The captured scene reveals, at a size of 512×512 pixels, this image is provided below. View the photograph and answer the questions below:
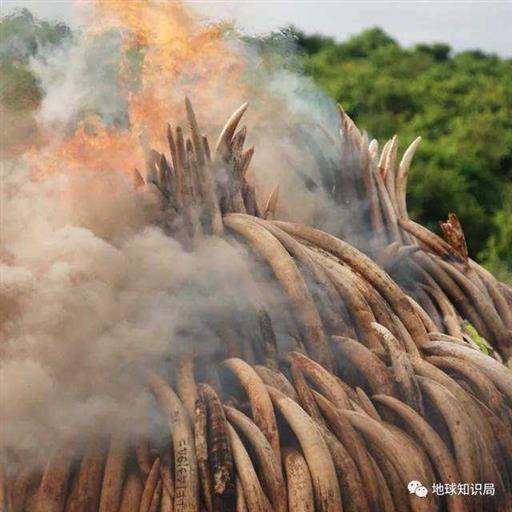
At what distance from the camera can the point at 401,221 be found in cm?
591

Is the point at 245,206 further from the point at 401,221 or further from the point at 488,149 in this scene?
the point at 488,149

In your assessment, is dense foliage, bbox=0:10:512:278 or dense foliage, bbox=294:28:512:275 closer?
dense foliage, bbox=0:10:512:278

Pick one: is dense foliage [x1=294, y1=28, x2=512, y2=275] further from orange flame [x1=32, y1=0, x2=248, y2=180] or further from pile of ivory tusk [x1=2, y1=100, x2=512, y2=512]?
pile of ivory tusk [x1=2, y1=100, x2=512, y2=512]

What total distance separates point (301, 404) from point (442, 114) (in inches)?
534

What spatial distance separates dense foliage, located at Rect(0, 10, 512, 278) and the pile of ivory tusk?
5996 millimetres

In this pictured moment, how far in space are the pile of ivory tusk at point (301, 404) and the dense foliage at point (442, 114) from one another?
19.7ft

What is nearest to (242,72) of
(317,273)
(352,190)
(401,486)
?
(352,190)

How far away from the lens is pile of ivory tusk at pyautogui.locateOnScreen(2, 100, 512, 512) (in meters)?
4.07
